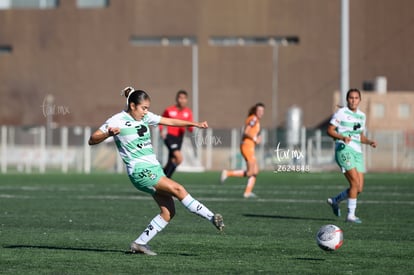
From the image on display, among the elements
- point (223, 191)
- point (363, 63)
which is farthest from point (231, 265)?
point (363, 63)

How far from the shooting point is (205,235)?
1534 centimetres

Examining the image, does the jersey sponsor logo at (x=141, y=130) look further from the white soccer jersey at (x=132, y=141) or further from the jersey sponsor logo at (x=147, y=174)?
the jersey sponsor logo at (x=147, y=174)

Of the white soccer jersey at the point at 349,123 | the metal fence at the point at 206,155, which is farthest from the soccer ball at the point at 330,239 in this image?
the metal fence at the point at 206,155

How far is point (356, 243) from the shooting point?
14195 millimetres

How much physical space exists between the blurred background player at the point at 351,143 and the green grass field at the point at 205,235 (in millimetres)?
549

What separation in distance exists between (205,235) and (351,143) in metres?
3.96

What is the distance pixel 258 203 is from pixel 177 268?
11.2 metres

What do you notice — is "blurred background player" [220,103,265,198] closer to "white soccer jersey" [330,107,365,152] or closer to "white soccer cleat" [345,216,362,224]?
"white soccer jersey" [330,107,365,152]

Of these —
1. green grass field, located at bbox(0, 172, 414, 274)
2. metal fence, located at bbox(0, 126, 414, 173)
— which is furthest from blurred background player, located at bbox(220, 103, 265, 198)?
metal fence, located at bbox(0, 126, 414, 173)

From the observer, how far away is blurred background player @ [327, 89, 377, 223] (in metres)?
18.0

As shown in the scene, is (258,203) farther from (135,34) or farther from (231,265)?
(135,34)

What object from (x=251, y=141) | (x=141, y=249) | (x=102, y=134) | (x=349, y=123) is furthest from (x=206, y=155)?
(x=102, y=134)

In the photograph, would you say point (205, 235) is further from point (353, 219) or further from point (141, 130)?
point (353, 219)

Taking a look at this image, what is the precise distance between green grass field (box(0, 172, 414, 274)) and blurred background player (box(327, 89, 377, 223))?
→ 55 cm
